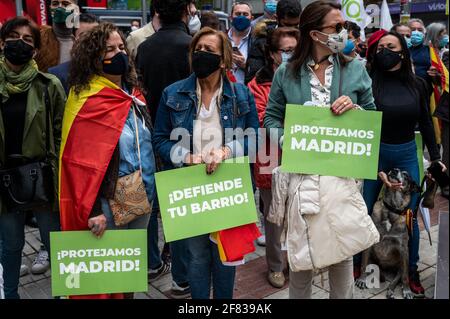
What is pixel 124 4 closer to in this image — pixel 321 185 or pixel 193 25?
pixel 193 25

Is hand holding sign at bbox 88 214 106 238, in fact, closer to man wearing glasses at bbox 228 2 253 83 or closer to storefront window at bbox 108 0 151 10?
man wearing glasses at bbox 228 2 253 83

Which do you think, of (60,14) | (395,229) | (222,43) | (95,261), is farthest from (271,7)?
(95,261)

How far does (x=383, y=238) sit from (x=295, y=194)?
1.57 m

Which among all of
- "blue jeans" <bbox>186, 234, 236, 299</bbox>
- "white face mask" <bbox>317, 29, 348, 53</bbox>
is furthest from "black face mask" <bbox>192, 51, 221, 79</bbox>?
"blue jeans" <bbox>186, 234, 236, 299</bbox>

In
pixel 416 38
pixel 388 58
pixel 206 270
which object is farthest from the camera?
pixel 416 38

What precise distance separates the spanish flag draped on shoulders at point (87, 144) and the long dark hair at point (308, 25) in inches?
41.4

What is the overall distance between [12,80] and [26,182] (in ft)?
2.12

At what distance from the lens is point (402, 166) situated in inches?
144

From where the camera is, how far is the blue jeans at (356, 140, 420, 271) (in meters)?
3.63

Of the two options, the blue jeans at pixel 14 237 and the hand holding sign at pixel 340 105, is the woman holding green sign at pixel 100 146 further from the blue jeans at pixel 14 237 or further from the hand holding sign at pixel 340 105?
the hand holding sign at pixel 340 105

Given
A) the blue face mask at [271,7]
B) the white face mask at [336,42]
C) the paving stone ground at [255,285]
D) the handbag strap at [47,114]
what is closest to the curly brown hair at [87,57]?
the handbag strap at [47,114]

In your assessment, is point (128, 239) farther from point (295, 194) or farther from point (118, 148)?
point (295, 194)

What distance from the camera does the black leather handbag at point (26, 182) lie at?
292 centimetres

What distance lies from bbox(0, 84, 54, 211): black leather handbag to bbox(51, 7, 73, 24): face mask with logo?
3.95 ft
